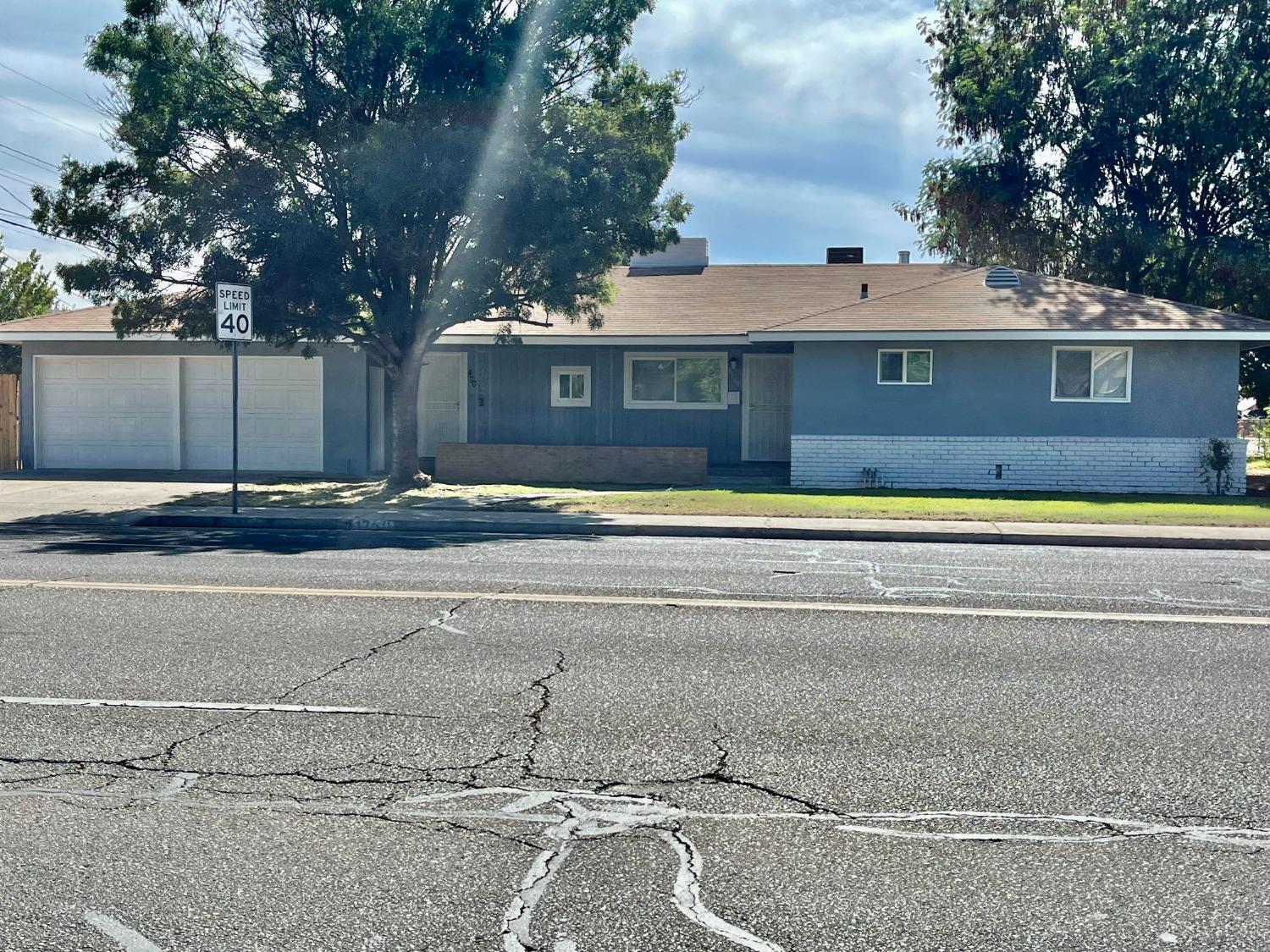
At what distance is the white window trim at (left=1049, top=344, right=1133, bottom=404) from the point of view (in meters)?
22.4

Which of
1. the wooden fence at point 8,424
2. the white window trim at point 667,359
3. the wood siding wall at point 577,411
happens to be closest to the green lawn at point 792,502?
the wood siding wall at point 577,411

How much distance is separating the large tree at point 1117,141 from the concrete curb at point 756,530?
53.4 feet

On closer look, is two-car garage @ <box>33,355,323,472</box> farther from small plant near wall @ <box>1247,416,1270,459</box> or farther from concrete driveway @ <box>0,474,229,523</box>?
small plant near wall @ <box>1247,416,1270,459</box>

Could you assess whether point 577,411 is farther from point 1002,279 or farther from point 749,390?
point 1002,279

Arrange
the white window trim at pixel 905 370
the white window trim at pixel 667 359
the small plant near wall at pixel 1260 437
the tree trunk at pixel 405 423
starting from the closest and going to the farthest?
1. the tree trunk at pixel 405 423
2. the white window trim at pixel 905 370
3. the white window trim at pixel 667 359
4. the small plant near wall at pixel 1260 437

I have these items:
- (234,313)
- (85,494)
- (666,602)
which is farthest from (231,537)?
(666,602)

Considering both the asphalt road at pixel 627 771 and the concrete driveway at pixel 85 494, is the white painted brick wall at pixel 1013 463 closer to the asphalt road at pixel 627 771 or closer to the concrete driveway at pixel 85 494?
the concrete driveway at pixel 85 494

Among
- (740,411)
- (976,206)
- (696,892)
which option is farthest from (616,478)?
(696,892)

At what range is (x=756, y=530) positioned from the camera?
15898mm

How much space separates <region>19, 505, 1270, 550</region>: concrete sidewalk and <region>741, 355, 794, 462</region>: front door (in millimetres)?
9221

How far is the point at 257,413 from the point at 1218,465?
18.7 m

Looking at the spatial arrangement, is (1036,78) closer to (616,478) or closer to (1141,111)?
(1141,111)

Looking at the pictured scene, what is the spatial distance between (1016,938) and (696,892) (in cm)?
105

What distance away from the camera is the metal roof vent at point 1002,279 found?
2483cm
